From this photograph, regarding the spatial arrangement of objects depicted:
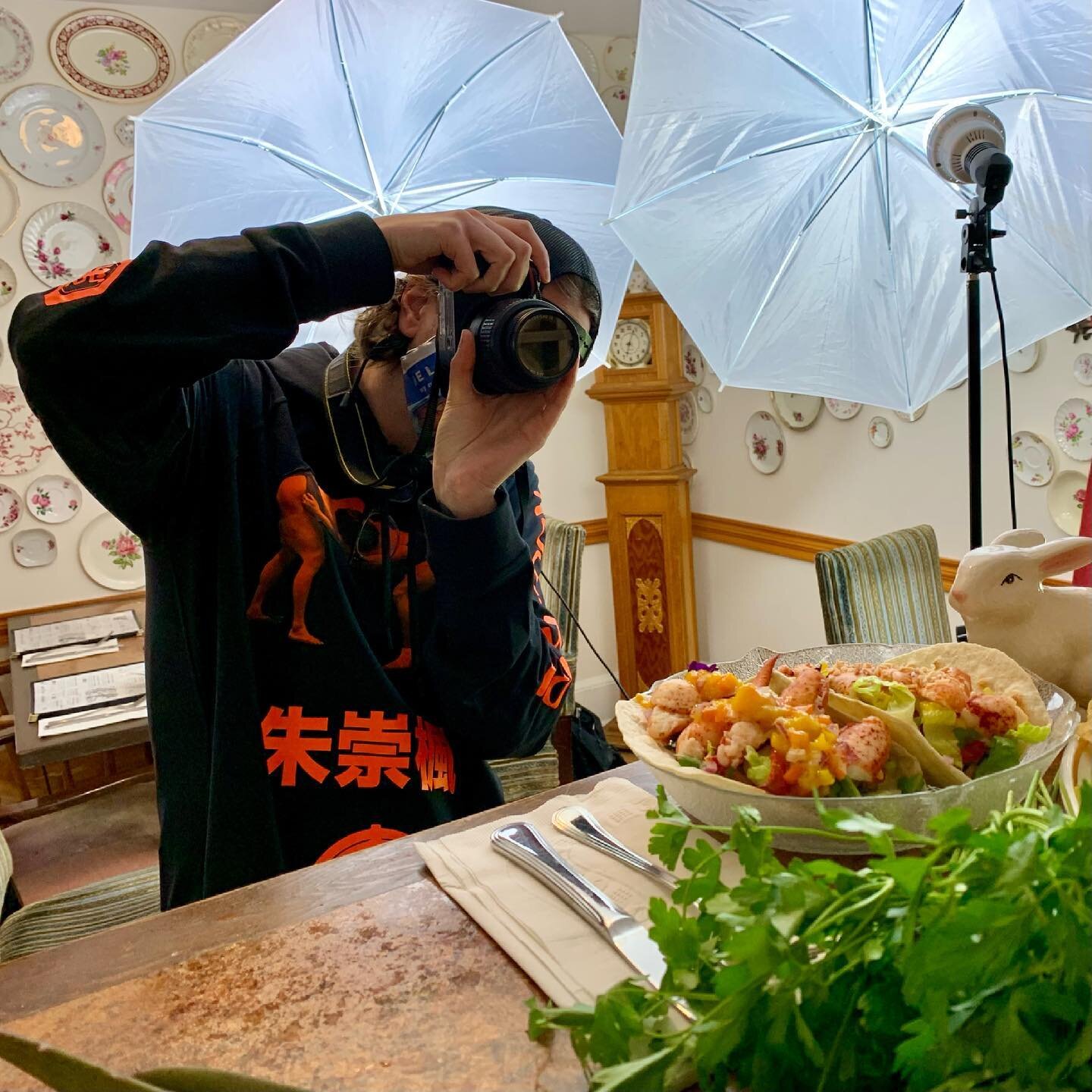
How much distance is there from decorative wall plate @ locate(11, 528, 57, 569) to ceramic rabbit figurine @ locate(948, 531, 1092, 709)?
2767 millimetres

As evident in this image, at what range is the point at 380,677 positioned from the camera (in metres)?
1.01

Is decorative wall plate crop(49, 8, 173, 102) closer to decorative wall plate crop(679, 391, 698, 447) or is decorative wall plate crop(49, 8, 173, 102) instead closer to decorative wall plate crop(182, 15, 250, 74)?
decorative wall plate crop(182, 15, 250, 74)

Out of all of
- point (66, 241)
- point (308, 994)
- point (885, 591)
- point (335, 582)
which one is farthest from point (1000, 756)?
point (66, 241)

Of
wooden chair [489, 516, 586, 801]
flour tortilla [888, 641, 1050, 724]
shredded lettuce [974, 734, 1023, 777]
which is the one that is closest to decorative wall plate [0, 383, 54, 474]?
wooden chair [489, 516, 586, 801]

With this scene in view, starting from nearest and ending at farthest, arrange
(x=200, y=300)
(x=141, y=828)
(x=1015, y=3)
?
(x=200, y=300)
(x=1015, y=3)
(x=141, y=828)

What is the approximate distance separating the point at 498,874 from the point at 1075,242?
4.40 ft

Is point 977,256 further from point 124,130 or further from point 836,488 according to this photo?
point 124,130

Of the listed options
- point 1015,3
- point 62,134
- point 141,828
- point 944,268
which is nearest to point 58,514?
point 62,134

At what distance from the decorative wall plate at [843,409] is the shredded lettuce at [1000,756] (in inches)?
88.0

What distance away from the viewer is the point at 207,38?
282 cm

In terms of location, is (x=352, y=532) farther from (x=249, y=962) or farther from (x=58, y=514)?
(x=58, y=514)

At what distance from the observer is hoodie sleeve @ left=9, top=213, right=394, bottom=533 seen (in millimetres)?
788

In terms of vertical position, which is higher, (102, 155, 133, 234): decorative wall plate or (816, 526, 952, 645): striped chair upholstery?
(102, 155, 133, 234): decorative wall plate

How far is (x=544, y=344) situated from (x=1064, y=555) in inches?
19.2
